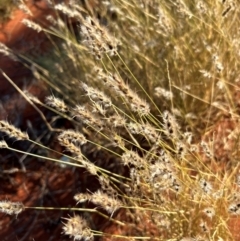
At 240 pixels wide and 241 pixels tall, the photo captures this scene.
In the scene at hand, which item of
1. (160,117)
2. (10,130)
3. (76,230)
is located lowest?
(160,117)

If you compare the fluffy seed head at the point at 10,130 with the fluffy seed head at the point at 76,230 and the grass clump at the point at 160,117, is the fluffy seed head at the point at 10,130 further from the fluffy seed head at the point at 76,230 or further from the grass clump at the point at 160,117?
the fluffy seed head at the point at 76,230

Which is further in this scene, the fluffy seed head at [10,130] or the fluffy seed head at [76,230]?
the fluffy seed head at [10,130]

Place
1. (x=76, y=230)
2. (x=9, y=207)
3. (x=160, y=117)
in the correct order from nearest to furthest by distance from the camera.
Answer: (x=76, y=230), (x=9, y=207), (x=160, y=117)

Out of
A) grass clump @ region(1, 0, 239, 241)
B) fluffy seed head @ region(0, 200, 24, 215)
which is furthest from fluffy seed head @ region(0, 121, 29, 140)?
fluffy seed head @ region(0, 200, 24, 215)

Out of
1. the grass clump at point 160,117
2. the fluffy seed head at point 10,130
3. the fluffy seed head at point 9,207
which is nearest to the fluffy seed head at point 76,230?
the grass clump at point 160,117

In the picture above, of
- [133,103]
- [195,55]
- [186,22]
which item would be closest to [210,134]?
[195,55]

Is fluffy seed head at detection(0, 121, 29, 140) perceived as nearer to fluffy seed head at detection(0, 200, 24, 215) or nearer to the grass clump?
the grass clump

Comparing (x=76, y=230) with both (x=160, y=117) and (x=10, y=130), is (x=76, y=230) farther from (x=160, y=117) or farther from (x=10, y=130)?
(x=160, y=117)

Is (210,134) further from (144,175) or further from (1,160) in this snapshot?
(1,160)

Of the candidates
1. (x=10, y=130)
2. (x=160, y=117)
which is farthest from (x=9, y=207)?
(x=160, y=117)
